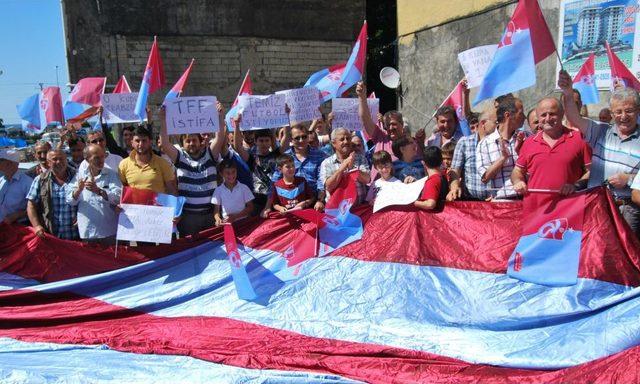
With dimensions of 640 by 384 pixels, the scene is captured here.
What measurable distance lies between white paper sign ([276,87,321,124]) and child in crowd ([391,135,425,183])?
1.32 metres

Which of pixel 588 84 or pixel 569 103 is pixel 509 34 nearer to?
pixel 569 103

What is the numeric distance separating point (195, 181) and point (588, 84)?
4.78 meters

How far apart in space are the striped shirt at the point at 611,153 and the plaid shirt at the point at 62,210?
14.7 feet

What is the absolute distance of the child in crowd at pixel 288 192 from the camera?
5129mm

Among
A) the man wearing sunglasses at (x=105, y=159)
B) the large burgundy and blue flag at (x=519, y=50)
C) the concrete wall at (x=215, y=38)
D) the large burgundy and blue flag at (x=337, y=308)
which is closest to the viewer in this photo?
the large burgundy and blue flag at (x=337, y=308)

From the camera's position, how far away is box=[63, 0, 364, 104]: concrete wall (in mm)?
17906

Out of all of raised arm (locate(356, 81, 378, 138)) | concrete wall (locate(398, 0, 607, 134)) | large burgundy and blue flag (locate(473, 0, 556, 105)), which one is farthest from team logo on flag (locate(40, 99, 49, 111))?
concrete wall (locate(398, 0, 607, 134))

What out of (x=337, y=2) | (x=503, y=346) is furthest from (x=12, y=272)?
(x=337, y=2)

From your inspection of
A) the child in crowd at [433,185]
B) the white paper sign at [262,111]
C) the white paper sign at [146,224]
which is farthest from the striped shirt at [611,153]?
the white paper sign at [146,224]

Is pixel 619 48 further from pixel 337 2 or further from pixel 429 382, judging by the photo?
pixel 337 2

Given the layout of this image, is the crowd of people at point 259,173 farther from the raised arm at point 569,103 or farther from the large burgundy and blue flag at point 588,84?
the large burgundy and blue flag at point 588,84

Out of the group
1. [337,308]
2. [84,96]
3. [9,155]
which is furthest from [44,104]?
[337,308]

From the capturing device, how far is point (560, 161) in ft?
13.2

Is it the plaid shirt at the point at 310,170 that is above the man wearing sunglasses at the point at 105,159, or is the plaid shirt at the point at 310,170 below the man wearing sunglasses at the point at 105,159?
below
